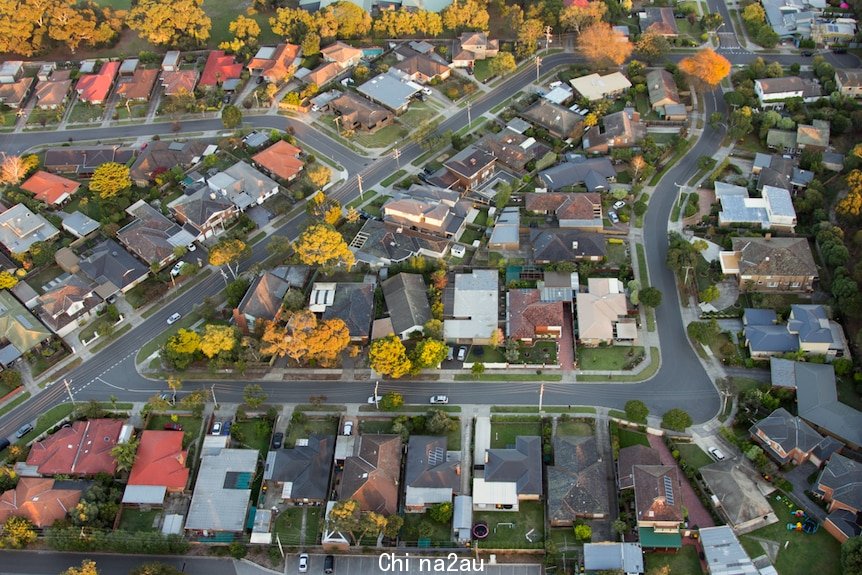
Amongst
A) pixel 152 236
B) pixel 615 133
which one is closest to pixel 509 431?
pixel 615 133

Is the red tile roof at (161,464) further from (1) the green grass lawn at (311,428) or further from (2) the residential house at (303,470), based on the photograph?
(1) the green grass lawn at (311,428)

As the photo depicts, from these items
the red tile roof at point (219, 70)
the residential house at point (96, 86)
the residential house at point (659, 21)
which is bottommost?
the residential house at point (96, 86)

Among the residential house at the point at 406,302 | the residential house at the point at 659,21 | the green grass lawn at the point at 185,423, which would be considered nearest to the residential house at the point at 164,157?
the residential house at the point at 406,302

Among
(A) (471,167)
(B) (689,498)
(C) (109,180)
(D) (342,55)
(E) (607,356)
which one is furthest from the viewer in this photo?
(D) (342,55)

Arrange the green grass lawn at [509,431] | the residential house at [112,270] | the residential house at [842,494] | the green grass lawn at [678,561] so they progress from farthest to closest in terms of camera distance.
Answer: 1. the residential house at [112,270]
2. the green grass lawn at [509,431]
3. the residential house at [842,494]
4. the green grass lawn at [678,561]

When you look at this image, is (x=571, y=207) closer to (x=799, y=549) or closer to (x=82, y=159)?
(x=799, y=549)

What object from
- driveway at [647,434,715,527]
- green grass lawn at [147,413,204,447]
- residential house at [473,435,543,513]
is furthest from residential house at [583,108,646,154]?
green grass lawn at [147,413,204,447]
